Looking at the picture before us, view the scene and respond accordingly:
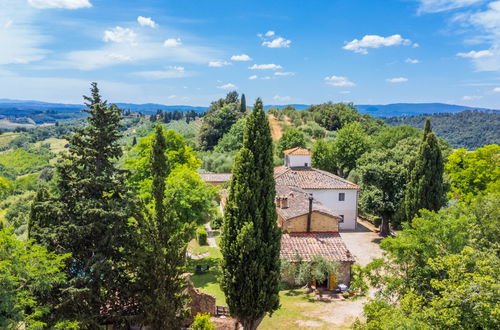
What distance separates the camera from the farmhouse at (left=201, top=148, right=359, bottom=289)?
2931 centimetres

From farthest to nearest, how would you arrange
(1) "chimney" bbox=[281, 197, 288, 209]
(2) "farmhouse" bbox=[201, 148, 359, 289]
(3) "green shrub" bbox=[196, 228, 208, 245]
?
(3) "green shrub" bbox=[196, 228, 208, 245], (1) "chimney" bbox=[281, 197, 288, 209], (2) "farmhouse" bbox=[201, 148, 359, 289]

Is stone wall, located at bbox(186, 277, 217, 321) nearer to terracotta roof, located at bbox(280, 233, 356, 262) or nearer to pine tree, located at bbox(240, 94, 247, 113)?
terracotta roof, located at bbox(280, 233, 356, 262)

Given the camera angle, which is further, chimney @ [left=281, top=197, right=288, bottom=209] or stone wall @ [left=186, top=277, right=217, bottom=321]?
chimney @ [left=281, top=197, right=288, bottom=209]

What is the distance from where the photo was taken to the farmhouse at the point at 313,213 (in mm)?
29312

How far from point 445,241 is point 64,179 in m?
18.6

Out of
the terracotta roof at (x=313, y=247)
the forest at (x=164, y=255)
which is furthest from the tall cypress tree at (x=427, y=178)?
the forest at (x=164, y=255)

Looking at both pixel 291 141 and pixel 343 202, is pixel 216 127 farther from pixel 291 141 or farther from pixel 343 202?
pixel 343 202

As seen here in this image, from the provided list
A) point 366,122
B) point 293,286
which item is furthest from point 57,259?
point 366,122

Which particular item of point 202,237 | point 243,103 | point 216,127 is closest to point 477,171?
point 202,237

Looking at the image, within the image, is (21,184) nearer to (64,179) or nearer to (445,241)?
(64,179)

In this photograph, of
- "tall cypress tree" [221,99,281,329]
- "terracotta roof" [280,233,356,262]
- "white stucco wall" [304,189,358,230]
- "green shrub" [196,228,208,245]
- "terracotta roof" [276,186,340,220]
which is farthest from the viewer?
"white stucco wall" [304,189,358,230]

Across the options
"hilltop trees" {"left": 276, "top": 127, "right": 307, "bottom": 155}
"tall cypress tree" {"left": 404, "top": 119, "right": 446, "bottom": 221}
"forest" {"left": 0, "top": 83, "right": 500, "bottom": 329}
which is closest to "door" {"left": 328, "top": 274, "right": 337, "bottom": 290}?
"forest" {"left": 0, "top": 83, "right": 500, "bottom": 329}

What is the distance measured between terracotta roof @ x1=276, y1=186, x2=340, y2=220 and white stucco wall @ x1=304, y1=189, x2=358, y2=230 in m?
3.65

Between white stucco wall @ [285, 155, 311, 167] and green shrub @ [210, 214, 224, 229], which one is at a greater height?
white stucco wall @ [285, 155, 311, 167]
